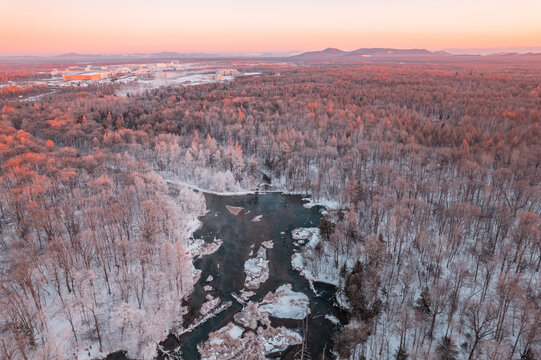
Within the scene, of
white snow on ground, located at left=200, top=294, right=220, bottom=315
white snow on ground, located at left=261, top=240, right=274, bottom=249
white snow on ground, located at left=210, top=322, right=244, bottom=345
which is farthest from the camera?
white snow on ground, located at left=261, top=240, right=274, bottom=249

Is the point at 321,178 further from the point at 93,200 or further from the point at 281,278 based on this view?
the point at 93,200

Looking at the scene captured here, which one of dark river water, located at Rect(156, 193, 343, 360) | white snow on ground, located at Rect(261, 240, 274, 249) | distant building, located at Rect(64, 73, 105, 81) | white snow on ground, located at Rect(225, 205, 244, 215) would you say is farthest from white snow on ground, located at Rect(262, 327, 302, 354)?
distant building, located at Rect(64, 73, 105, 81)

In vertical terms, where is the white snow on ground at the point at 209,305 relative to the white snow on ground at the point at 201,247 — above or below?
below

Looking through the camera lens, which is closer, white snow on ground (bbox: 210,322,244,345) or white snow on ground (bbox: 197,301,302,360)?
white snow on ground (bbox: 197,301,302,360)

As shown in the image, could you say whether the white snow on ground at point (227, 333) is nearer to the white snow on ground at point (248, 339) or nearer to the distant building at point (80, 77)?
the white snow on ground at point (248, 339)

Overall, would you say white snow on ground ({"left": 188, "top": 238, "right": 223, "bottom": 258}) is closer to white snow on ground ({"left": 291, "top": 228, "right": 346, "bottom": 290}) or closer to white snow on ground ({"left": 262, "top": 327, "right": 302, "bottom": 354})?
white snow on ground ({"left": 291, "top": 228, "right": 346, "bottom": 290})

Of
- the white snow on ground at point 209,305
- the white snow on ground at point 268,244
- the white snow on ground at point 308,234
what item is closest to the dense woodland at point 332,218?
the white snow on ground at point 209,305
